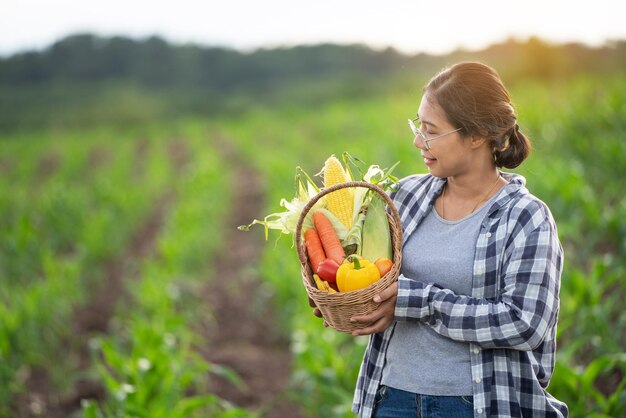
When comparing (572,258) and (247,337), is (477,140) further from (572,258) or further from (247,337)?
(247,337)

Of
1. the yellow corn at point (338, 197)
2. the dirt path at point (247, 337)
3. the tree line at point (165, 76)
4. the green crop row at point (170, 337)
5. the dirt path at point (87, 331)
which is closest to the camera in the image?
the yellow corn at point (338, 197)

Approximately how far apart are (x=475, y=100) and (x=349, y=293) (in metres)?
0.65

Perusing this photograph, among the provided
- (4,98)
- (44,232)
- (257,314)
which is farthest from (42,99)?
(257,314)

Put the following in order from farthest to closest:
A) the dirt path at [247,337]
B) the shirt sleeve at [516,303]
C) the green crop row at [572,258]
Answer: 1. the dirt path at [247,337]
2. the green crop row at [572,258]
3. the shirt sleeve at [516,303]

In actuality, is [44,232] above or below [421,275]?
below

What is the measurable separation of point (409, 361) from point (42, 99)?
42141 mm

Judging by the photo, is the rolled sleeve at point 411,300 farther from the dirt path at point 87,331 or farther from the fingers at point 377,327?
the dirt path at point 87,331

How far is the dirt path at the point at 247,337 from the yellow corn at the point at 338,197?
59.2 inches

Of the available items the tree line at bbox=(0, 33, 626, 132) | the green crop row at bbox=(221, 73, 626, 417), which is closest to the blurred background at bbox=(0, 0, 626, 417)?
the green crop row at bbox=(221, 73, 626, 417)

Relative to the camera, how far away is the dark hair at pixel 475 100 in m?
1.81

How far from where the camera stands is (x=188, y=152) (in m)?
20.0

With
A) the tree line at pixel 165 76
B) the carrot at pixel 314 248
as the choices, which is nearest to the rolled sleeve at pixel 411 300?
the carrot at pixel 314 248

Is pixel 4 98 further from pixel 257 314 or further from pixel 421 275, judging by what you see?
pixel 421 275

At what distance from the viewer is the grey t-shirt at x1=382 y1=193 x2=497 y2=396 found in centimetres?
182
